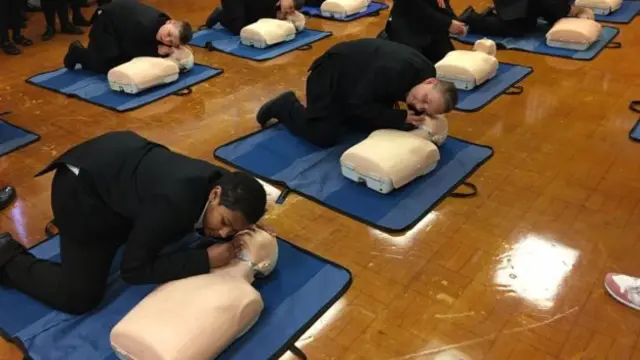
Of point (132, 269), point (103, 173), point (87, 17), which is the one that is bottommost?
point (87, 17)

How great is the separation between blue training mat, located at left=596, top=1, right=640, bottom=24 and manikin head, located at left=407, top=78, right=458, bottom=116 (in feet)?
9.49

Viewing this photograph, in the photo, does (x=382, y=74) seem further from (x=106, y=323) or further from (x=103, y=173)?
(x=106, y=323)

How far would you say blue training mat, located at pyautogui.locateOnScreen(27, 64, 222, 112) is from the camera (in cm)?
378

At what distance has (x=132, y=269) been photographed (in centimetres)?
191

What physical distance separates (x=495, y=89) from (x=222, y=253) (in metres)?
2.37

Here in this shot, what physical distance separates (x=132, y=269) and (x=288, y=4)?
3.41m

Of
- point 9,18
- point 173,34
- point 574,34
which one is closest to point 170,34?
point 173,34

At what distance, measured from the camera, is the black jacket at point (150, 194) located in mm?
1849

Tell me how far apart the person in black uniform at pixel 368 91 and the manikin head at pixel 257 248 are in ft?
3.36

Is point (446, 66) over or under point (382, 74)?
under

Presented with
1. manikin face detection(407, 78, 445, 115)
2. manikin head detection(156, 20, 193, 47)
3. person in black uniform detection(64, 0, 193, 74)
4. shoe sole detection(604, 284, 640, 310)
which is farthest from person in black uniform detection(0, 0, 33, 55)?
shoe sole detection(604, 284, 640, 310)

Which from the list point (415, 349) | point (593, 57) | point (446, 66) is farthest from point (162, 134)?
point (593, 57)

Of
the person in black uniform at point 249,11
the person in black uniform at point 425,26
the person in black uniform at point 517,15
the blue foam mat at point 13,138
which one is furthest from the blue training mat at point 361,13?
the blue foam mat at point 13,138

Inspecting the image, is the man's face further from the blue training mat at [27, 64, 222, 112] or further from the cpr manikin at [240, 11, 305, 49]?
the cpr manikin at [240, 11, 305, 49]
